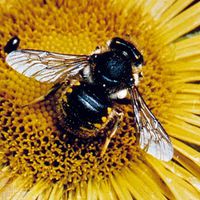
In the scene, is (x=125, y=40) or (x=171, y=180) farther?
(x=171, y=180)

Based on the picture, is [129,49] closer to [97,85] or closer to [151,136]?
[97,85]

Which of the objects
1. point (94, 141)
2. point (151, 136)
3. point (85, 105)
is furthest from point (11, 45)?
point (151, 136)

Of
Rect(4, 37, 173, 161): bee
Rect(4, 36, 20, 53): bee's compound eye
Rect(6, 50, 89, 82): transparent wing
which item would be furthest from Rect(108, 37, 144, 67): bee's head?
Rect(4, 36, 20, 53): bee's compound eye

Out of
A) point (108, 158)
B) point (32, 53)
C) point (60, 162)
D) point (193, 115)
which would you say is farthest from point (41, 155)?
point (193, 115)

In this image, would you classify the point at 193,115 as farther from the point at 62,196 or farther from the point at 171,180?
the point at 62,196

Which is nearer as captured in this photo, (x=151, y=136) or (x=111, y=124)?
(x=151, y=136)
